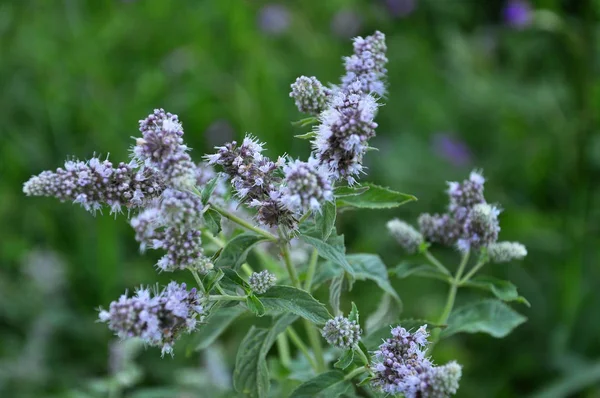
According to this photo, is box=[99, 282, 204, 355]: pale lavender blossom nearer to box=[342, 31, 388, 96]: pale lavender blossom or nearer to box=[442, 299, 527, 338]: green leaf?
box=[342, 31, 388, 96]: pale lavender blossom

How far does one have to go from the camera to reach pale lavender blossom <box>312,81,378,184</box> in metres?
1.54

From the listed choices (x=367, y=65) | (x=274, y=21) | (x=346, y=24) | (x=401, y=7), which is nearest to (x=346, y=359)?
(x=367, y=65)

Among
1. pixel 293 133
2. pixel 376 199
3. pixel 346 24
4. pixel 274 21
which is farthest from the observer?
pixel 274 21

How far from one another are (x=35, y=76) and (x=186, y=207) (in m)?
3.85

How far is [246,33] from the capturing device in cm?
491

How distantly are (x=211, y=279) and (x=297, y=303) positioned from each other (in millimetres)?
203

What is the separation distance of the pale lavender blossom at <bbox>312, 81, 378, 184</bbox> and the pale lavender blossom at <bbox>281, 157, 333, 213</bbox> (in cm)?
6

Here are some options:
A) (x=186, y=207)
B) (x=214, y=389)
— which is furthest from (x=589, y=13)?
(x=186, y=207)

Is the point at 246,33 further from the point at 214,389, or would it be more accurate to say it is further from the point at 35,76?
the point at 214,389

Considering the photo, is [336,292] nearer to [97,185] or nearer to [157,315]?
[157,315]

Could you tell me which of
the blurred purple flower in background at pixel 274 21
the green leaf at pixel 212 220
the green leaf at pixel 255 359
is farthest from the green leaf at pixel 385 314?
the blurred purple flower in background at pixel 274 21

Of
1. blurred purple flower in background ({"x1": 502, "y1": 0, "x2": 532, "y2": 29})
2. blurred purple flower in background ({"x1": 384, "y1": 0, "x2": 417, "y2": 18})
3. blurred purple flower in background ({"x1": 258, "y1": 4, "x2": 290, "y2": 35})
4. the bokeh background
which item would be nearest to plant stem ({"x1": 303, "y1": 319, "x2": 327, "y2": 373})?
the bokeh background

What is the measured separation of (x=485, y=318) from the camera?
2191mm

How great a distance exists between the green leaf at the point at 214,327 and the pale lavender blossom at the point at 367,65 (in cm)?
73
